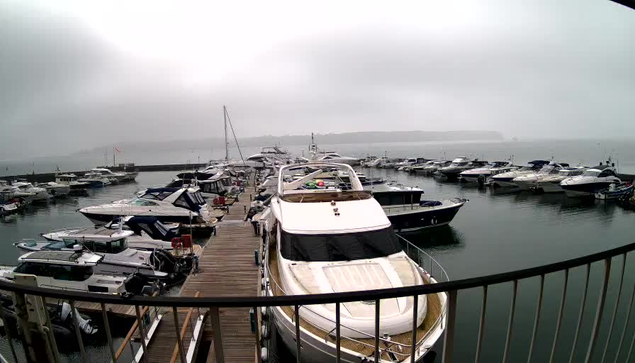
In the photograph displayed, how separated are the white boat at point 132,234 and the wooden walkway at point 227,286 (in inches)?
133

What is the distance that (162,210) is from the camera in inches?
800

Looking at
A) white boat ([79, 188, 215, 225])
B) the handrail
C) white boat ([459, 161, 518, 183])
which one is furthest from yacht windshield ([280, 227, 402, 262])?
white boat ([459, 161, 518, 183])

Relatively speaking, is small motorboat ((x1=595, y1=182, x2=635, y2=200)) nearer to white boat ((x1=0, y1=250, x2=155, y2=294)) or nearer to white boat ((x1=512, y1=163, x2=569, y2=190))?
white boat ((x1=512, y1=163, x2=569, y2=190))

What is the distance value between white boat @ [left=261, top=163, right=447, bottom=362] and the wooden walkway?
95 cm

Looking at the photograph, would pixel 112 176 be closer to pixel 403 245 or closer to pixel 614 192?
pixel 403 245

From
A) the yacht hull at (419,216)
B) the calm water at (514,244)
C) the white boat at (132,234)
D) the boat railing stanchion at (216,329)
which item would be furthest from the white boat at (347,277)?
the yacht hull at (419,216)

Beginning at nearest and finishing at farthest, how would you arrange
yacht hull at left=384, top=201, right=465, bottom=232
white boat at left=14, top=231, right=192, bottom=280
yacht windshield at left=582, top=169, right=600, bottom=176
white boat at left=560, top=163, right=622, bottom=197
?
white boat at left=14, top=231, right=192, bottom=280
yacht hull at left=384, top=201, right=465, bottom=232
white boat at left=560, top=163, right=622, bottom=197
yacht windshield at left=582, top=169, right=600, bottom=176

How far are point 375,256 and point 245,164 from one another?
41.4 metres

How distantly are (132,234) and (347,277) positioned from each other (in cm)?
1216

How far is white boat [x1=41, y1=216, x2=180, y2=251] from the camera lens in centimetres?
1291

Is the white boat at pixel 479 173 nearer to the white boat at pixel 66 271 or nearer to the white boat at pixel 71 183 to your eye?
the white boat at pixel 66 271

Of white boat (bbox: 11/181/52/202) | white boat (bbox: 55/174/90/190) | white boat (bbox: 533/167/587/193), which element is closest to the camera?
white boat (bbox: 533/167/587/193)

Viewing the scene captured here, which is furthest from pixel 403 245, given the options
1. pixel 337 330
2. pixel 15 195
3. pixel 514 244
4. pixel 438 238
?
pixel 15 195

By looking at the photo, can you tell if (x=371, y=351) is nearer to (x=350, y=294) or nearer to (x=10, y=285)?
(x=350, y=294)
